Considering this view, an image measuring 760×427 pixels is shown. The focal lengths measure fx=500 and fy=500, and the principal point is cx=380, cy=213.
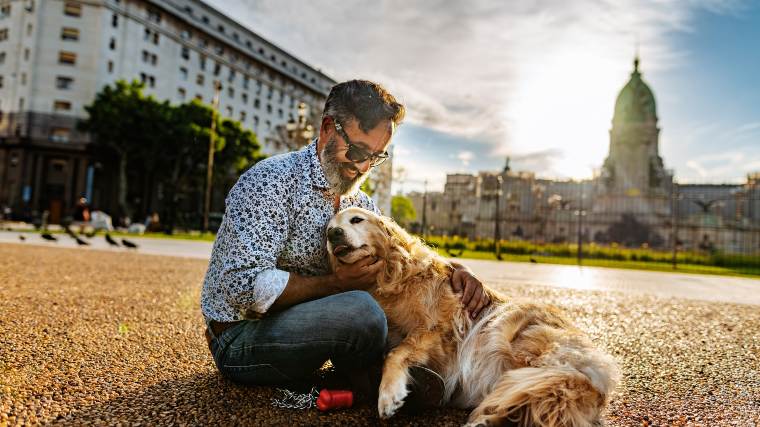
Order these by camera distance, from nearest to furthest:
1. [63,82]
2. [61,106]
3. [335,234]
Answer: [335,234]
[61,106]
[63,82]

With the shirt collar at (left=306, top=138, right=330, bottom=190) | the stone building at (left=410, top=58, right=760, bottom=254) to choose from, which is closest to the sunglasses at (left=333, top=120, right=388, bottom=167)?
the shirt collar at (left=306, top=138, right=330, bottom=190)

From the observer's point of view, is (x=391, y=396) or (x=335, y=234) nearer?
(x=391, y=396)

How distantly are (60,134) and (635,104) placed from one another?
6523 centimetres

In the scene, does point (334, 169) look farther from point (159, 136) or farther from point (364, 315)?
point (159, 136)

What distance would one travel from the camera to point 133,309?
5777mm

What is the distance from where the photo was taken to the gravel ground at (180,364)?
263cm

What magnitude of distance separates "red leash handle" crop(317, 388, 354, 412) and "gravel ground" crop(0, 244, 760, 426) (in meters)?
0.04

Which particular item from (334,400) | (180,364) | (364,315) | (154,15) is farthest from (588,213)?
(154,15)

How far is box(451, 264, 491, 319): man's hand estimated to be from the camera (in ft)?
9.75

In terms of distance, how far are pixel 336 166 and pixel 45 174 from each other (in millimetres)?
50530

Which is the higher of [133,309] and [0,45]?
[0,45]

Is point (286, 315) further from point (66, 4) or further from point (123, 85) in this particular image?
point (66, 4)

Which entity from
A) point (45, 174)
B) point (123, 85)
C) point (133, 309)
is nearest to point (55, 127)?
point (45, 174)

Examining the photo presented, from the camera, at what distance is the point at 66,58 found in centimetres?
4616
